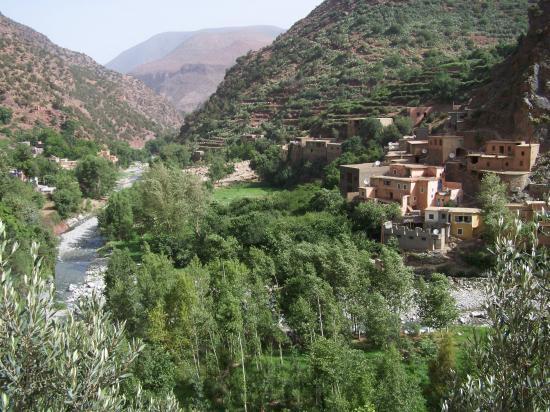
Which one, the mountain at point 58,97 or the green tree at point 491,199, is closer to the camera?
the green tree at point 491,199

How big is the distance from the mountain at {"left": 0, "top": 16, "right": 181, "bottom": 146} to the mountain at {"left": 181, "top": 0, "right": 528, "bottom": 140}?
48.1 feet

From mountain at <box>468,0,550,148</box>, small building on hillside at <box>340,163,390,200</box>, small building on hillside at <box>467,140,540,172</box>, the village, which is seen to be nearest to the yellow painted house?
the village

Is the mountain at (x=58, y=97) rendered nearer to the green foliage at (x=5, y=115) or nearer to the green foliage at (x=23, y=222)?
the green foliage at (x=5, y=115)

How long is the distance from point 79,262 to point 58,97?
5004 centimetres

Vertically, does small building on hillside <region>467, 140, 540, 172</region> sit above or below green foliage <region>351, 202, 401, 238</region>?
above

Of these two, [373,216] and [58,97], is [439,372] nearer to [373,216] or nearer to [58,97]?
[373,216]

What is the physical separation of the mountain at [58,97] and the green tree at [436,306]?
185 ft

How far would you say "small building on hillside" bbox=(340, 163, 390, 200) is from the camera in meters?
26.9

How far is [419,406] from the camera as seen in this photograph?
11.8m

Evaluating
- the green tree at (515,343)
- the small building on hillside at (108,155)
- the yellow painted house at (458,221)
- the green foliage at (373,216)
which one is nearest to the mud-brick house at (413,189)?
the green foliage at (373,216)

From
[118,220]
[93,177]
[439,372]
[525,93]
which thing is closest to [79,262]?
[118,220]

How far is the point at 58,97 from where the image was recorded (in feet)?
233

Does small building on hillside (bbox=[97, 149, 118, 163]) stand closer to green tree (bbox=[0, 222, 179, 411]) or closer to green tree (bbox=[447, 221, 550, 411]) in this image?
green tree (bbox=[0, 222, 179, 411])

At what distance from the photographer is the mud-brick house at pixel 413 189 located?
77.6ft
